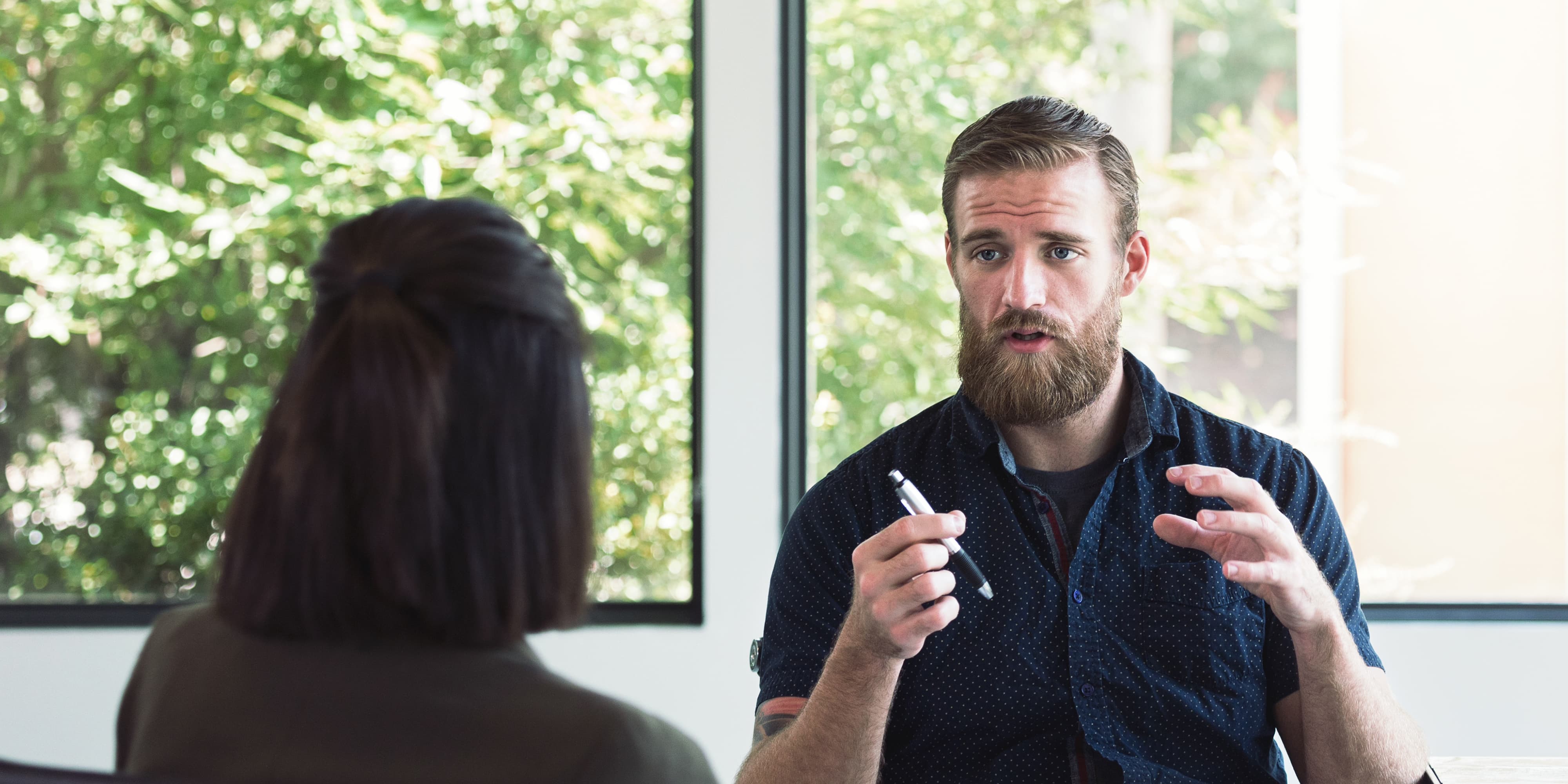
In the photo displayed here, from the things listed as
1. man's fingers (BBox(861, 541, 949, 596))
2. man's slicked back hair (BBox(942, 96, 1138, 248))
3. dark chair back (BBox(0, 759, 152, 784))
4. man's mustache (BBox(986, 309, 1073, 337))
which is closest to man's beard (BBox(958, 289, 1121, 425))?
man's mustache (BBox(986, 309, 1073, 337))

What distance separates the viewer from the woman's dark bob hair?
2.13 ft

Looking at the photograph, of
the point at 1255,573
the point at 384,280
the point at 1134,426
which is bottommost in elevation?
the point at 1255,573

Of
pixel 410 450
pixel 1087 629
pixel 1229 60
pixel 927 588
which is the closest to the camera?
pixel 410 450

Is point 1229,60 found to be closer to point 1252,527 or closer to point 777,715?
point 1252,527

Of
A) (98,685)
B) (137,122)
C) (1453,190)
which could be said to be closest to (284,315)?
(137,122)

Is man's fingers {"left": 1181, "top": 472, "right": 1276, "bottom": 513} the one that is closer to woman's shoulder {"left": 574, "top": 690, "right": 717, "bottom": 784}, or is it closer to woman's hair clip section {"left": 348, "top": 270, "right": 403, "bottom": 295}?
woman's shoulder {"left": 574, "top": 690, "right": 717, "bottom": 784}

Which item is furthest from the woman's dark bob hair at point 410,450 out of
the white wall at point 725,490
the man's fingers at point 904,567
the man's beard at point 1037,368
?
the white wall at point 725,490

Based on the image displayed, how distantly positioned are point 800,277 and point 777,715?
1.22m

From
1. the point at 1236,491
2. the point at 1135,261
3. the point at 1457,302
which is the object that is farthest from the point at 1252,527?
the point at 1457,302

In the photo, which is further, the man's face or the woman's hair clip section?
the man's face

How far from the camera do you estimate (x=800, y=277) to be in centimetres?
244

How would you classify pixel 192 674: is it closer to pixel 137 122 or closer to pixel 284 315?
pixel 284 315

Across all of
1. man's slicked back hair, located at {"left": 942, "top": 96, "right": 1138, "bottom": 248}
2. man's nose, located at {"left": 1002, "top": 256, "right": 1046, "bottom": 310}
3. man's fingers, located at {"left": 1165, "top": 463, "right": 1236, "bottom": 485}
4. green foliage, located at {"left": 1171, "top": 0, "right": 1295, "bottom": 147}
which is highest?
green foliage, located at {"left": 1171, "top": 0, "right": 1295, "bottom": 147}

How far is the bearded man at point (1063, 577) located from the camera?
1.28 meters
